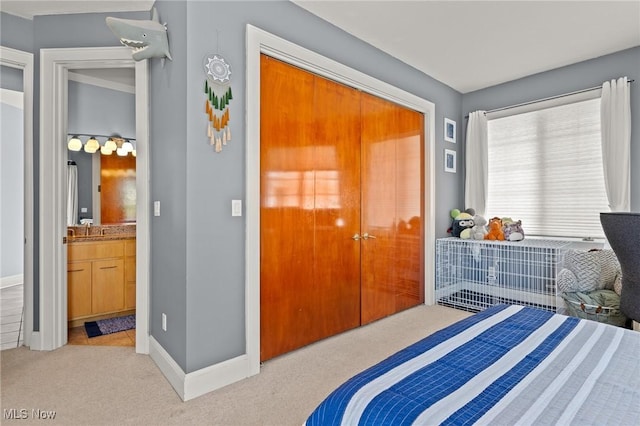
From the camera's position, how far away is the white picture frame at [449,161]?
419 centimetres

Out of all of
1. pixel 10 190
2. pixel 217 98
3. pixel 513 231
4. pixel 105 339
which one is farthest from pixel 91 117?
pixel 513 231

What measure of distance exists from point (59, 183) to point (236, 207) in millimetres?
1677

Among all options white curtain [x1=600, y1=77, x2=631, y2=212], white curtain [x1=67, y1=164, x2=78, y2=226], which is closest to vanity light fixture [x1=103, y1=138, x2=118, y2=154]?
white curtain [x1=67, y1=164, x2=78, y2=226]

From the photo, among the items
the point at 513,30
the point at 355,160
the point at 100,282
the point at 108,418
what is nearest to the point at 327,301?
the point at 355,160

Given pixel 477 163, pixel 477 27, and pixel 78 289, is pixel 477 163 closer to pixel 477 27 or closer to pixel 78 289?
pixel 477 27

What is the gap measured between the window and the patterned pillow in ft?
2.12

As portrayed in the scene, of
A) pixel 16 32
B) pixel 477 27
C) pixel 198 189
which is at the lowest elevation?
pixel 198 189

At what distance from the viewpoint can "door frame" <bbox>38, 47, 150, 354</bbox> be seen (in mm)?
2613

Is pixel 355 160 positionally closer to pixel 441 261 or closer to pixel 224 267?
pixel 224 267

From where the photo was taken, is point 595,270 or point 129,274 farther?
point 129,274

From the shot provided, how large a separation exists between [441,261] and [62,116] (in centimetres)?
404

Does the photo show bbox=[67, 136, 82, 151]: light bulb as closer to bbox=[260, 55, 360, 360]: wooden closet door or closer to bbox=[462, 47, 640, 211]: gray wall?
bbox=[260, 55, 360, 360]: wooden closet door

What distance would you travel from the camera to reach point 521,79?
13.0 ft

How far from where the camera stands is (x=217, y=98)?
83.2 inches
